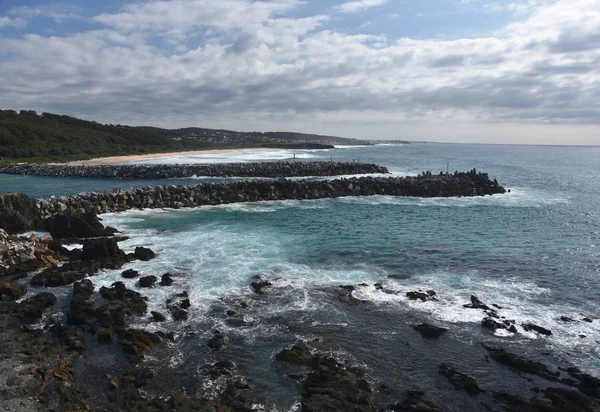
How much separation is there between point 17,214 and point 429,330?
74.5 ft

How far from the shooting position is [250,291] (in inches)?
612

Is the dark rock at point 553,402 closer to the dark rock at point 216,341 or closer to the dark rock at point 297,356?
the dark rock at point 297,356

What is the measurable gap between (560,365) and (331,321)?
6.49m

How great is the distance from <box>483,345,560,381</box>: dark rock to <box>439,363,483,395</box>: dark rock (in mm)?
1602

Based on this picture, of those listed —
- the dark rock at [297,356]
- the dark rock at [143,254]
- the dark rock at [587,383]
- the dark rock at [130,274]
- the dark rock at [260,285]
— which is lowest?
the dark rock at [587,383]

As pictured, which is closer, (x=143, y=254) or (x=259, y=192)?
(x=143, y=254)

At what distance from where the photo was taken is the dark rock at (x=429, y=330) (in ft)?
40.7

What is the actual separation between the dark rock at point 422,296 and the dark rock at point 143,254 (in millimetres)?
11833

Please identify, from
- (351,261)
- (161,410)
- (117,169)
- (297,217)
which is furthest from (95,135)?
(161,410)

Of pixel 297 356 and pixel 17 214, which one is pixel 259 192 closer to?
pixel 17 214

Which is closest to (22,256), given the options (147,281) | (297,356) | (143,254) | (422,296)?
(143,254)

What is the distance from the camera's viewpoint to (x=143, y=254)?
19.1m

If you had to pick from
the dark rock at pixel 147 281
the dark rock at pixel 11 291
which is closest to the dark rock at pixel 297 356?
the dark rock at pixel 147 281

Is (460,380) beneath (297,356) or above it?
beneath
